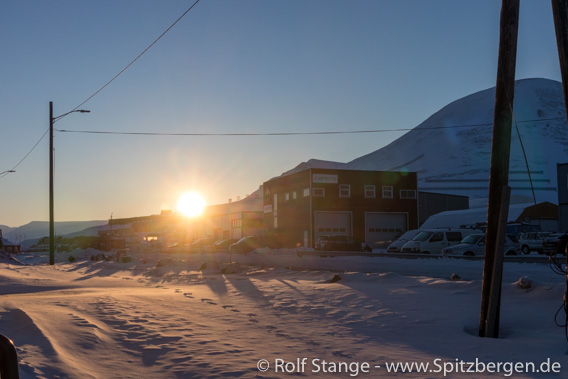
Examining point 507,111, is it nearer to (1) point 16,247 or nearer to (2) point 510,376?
(2) point 510,376

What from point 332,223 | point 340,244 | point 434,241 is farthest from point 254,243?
point 434,241

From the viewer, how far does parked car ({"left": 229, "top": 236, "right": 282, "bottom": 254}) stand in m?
50.5

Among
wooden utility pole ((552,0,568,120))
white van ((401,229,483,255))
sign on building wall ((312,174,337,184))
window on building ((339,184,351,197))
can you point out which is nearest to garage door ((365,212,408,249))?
window on building ((339,184,351,197))

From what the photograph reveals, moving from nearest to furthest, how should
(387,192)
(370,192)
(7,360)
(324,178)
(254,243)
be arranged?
1. (7,360)
2. (254,243)
3. (324,178)
4. (370,192)
5. (387,192)

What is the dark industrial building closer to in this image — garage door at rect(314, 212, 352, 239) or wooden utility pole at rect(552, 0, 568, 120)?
garage door at rect(314, 212, 352, 239)

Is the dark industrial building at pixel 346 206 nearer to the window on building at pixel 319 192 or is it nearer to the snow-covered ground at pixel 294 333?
the window on building at pixel 319 192

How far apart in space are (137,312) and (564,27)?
10.1 m

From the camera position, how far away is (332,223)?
6228 cm

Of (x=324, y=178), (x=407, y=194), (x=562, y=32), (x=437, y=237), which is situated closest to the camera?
(x=562, y=32)

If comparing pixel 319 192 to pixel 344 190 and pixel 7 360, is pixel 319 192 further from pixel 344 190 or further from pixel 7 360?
pixel 7 360

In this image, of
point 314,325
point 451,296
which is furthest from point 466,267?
point 314,325

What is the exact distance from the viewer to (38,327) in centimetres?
939

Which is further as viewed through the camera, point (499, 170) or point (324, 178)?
point (324, 178)

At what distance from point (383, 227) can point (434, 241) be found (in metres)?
28.7
